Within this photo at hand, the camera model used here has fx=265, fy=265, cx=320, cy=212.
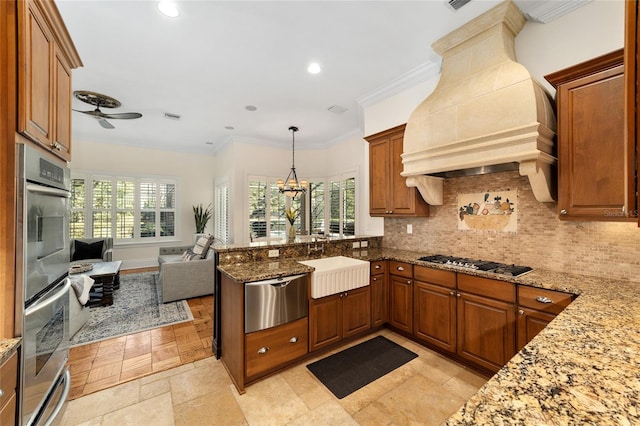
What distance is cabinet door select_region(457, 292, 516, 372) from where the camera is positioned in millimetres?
2166

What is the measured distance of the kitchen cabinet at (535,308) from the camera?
1.91 m

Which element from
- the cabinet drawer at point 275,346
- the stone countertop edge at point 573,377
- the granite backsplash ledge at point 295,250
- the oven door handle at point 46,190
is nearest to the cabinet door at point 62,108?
the oven door handle at point 46,190

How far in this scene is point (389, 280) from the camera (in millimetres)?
3164

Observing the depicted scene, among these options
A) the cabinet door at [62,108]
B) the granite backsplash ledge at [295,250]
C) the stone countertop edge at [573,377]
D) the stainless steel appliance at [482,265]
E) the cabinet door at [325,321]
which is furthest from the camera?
the granite backsplash ledge at [295,250]

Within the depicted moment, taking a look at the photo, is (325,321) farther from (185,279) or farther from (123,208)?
(123,208)

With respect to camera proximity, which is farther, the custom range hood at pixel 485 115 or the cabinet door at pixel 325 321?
the cabinet door at pixel 325 321

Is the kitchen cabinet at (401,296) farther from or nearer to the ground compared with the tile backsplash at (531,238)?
nearer to the ground

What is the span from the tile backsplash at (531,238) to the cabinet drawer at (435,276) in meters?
0.57

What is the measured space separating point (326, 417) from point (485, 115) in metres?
2.74

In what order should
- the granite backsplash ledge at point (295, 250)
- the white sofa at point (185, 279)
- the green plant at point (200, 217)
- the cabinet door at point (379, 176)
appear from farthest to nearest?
the green plant at point (200, 217) → the white sofa at point (185, 279) → the cabinet door at point (379, 176) → the granite backsplash ledge at point (295, 250)

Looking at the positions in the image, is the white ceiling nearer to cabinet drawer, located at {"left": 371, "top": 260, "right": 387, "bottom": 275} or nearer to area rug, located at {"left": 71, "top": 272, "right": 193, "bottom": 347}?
cabinet drawer, located at {"left": 371, "top": 260, "right": 387, "bottom": 275}

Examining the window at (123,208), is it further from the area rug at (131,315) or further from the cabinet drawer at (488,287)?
the cabinet drawer at (488,287)

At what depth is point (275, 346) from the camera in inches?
91.8

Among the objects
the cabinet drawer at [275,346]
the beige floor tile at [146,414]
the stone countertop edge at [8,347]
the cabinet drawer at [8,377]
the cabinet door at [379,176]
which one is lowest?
the beige floor tile at [146,414]
